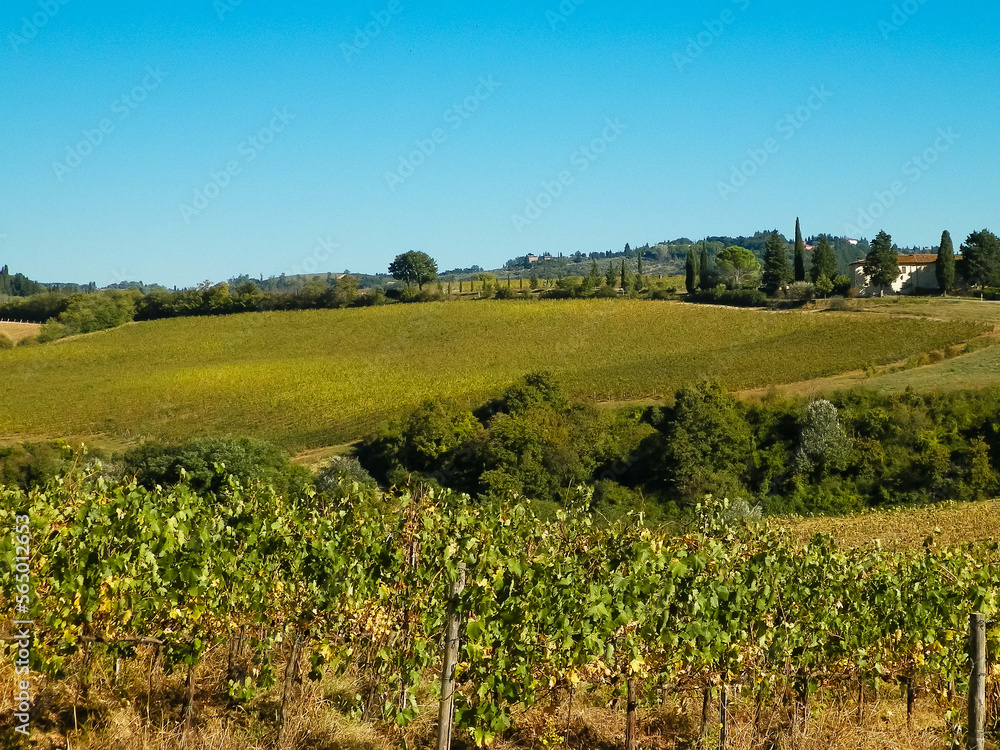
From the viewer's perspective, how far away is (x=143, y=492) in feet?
25.6

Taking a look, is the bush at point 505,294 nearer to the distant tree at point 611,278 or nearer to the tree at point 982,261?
the distant tree at point 611,278

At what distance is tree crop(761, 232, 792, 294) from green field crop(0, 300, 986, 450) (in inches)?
331


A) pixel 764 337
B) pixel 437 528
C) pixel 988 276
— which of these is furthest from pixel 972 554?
pixel 988 276

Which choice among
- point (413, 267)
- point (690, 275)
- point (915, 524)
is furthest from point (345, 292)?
point (915, 524)

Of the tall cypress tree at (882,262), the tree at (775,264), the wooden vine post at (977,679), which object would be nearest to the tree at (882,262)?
the tall cypress tree at (882,262)

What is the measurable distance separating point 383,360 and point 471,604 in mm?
61024

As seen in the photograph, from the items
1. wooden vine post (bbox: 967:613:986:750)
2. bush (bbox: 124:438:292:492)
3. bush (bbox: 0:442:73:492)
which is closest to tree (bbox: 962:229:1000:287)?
bush (bbox: 124:438:292:492)

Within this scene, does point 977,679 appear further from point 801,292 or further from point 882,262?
point 882,262

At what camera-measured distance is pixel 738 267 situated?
10719 centimetres

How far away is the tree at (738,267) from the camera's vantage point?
93.9 meters

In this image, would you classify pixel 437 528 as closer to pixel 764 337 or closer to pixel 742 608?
pixel 742 608

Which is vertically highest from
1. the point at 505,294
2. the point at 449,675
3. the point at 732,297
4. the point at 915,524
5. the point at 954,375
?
the point at 505,294

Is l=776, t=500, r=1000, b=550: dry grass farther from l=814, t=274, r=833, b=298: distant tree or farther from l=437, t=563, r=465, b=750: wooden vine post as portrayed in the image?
l=814, t=274, r=833, b=298: distant tree

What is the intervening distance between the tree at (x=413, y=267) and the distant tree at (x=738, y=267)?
31619mm
